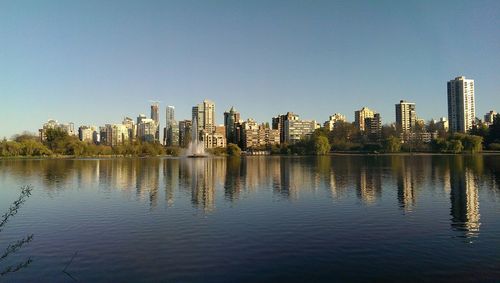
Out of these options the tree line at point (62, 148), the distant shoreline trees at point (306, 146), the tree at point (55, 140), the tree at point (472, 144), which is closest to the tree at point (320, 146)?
the distant shoreline trees at point (306, 146)

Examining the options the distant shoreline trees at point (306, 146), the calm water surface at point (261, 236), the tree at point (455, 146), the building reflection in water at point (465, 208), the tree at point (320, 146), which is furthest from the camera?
the tree at point (320, 146)

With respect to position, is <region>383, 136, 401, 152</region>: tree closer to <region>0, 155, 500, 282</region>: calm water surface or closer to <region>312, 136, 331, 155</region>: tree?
<region>312, 136, 331, 155</region>: tree

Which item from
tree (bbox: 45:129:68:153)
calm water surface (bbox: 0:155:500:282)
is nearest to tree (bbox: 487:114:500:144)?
calm water surface (bbox: 0:155:500:282)

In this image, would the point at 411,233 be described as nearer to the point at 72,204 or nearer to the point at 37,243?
the point at 37,243

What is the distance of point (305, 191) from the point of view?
4134 cm

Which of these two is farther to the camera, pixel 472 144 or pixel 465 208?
pixel 472 144

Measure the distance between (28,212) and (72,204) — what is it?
4.27 meters

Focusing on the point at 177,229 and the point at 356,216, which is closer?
the point at 177,229

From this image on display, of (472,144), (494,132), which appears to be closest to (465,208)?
(472,144)

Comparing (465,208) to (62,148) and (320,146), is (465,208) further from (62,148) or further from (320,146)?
(62,148)

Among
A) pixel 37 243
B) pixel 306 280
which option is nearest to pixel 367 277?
pixel 306 280

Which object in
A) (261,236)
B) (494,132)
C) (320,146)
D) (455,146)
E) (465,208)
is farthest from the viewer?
(320,146)

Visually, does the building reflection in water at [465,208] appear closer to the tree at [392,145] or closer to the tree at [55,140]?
the tree at [392,145]

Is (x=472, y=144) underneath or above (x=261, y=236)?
above
